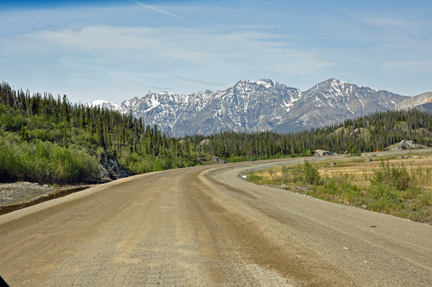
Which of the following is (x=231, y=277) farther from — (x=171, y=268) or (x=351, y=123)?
(x=351, y=123)

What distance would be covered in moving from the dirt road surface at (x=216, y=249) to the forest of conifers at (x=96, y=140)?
14716 mm

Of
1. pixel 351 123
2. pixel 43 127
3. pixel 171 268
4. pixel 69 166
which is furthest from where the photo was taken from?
pixel 351 123

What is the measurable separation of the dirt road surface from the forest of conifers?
14716 mm

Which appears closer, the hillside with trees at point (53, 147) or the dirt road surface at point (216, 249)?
the dirt road surface at point (216, 249)

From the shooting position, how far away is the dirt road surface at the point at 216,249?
455 cm

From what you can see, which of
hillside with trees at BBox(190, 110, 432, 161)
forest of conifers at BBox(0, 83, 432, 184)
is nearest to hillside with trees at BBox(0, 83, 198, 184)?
forest of conifers at BBox(0, 83, 432, 184)

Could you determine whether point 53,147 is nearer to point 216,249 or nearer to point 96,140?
point 96,140

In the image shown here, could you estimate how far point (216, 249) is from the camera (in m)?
5.95

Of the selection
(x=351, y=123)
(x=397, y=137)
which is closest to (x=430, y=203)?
(x=397, y=137)

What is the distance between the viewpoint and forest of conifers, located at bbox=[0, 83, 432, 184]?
23.3 meters

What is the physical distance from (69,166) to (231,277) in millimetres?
23558

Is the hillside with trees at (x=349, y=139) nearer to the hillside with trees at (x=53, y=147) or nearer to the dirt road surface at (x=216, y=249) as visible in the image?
the hillside with trees at (x=53, y=147)

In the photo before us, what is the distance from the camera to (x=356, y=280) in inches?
173

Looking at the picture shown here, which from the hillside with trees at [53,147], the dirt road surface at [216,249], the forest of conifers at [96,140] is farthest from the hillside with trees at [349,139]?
the dirt road surface at [216,249]
